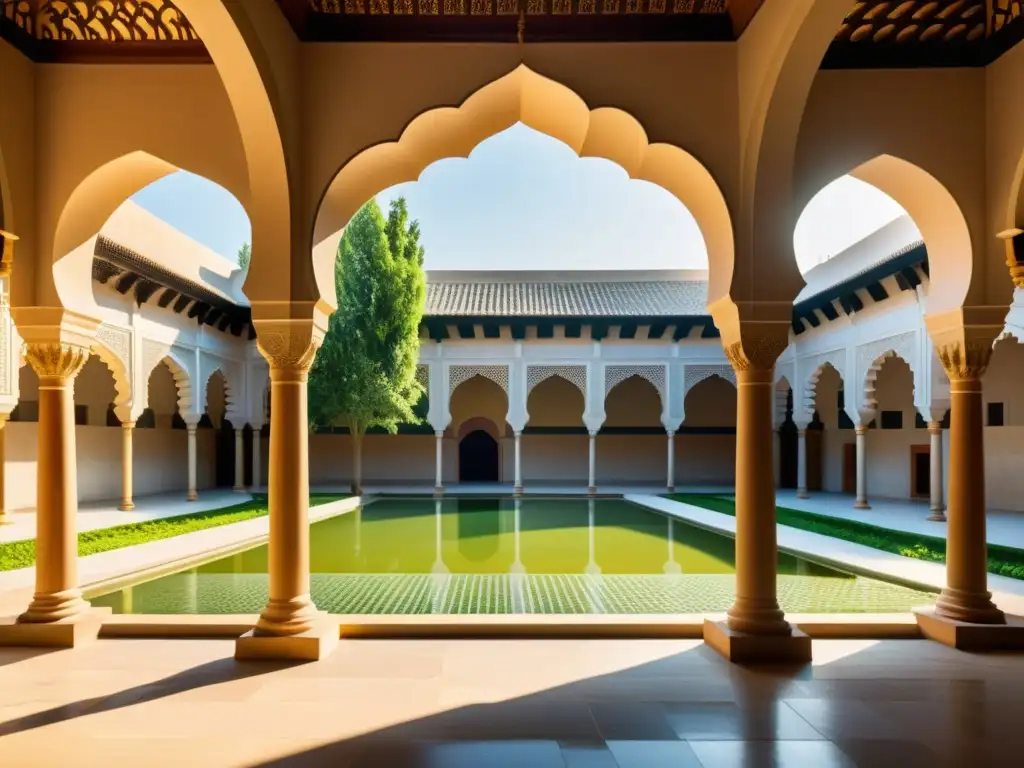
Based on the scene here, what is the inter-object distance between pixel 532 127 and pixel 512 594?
15.7ft

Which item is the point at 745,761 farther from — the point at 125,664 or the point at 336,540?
the point at 336,540

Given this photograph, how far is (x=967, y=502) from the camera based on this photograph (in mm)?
4695

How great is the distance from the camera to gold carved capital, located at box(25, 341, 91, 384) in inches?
183

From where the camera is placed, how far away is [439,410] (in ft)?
61.5

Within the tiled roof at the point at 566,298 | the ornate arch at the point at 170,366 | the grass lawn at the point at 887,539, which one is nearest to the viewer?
the grass lawn at the point at 887,539

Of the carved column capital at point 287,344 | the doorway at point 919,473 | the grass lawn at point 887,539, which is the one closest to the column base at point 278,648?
the carved column capital at point 287,344

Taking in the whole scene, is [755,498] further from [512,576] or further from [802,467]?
[802,467]

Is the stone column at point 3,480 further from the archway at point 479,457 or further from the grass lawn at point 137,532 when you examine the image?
the archway at point 479,457

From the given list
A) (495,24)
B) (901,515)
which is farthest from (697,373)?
(495,24)

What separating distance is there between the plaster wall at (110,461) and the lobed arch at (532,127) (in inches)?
476

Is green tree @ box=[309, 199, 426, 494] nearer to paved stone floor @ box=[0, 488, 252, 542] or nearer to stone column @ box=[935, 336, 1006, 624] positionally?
paved stone floor @ box=[0, 488, 252, 542]

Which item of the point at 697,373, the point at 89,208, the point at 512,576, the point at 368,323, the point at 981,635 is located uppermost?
the point at 368,323

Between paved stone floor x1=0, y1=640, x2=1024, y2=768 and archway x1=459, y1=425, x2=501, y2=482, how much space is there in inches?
692

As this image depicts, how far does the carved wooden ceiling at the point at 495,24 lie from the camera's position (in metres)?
4.28
